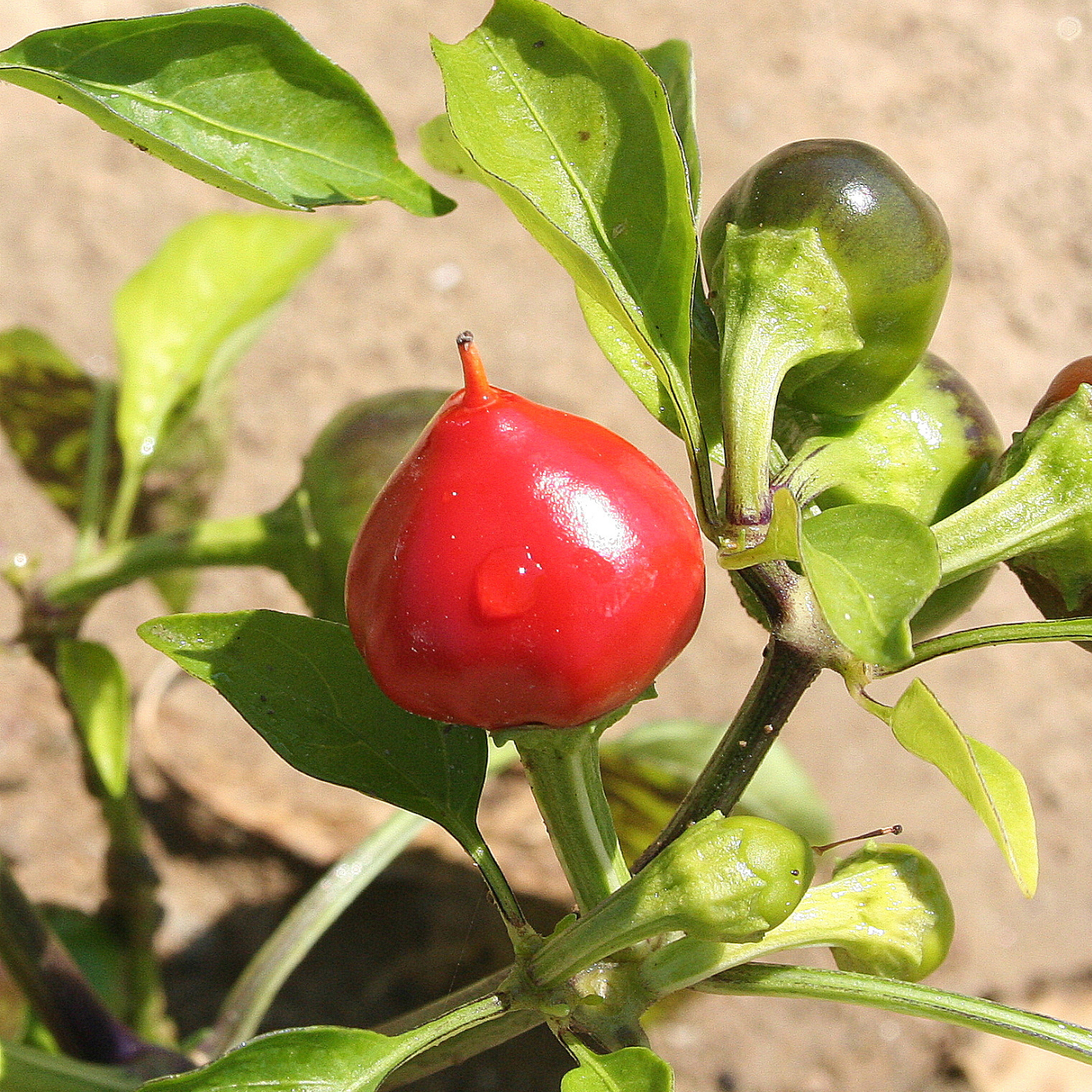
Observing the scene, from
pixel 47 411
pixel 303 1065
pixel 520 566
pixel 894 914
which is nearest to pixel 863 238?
pixel 520 566

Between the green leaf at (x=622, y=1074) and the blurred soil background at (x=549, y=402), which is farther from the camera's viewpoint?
the blurred soil background at (x=549, y=402)

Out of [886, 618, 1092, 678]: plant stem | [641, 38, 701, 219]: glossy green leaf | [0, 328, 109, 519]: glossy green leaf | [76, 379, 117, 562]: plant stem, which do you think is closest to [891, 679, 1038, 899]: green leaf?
[886, 618, 1092, 678]: plant stem

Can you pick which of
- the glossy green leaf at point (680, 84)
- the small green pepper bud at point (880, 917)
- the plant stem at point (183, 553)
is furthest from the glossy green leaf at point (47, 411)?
the small green pepper bud at point (880, 917)

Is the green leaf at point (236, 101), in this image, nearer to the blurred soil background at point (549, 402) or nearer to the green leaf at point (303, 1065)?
the green leaf at point (303, 1065)

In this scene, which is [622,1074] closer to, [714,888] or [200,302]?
[714,888]

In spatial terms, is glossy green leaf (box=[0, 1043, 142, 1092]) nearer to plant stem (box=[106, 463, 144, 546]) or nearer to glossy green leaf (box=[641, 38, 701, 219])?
plant stem (box=[106, 463, 144, 546])
